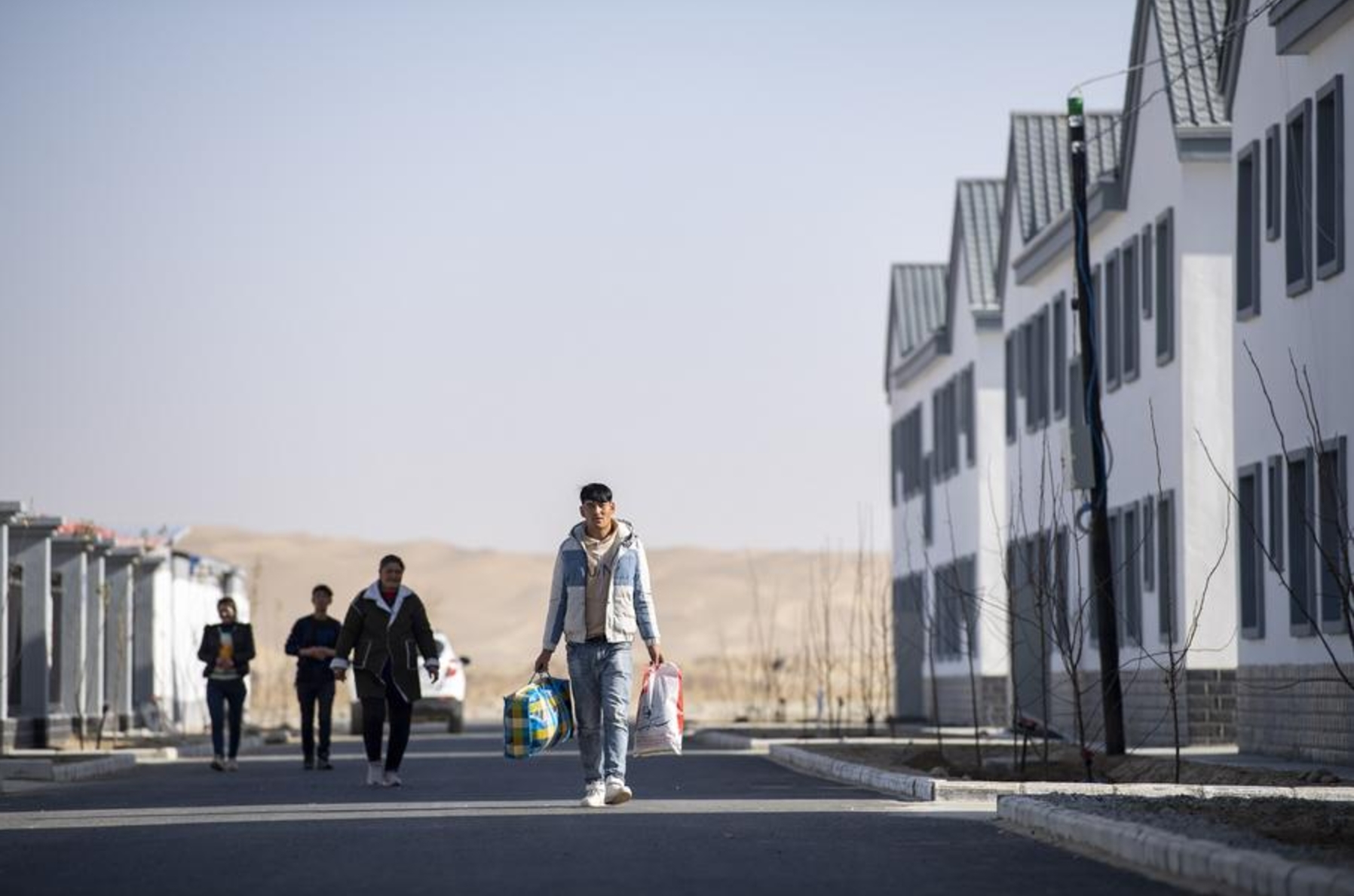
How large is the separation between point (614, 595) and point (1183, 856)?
6.56 m

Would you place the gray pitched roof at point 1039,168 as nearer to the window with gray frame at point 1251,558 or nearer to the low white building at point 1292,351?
the low white building at point 1292,351

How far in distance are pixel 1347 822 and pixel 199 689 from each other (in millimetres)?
44011

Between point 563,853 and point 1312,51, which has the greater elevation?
point 1312,51

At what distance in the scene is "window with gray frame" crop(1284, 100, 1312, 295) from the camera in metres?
28.6

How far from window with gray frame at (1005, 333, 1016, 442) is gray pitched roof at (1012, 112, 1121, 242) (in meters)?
2.12

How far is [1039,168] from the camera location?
48781 millimetres

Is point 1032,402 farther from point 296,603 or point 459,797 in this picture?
point 296,603

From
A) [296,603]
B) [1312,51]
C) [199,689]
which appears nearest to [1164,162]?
[1312,51]

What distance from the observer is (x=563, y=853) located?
50.7ft

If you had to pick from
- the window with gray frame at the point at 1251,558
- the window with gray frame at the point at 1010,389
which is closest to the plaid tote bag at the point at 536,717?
the window with gray frame at the point at 1251,558

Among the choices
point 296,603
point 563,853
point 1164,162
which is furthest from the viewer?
point 296,603

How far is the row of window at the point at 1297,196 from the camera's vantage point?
27.6m

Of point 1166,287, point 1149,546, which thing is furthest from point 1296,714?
point 1166,287

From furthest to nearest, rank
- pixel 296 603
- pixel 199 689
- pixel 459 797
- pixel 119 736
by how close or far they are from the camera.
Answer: pixel 296 603 → pixel 199 689 → pixel 119 736 → pixel 459 797
